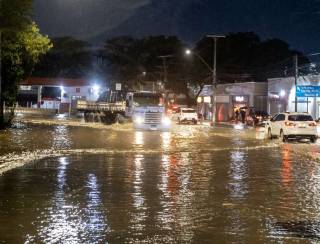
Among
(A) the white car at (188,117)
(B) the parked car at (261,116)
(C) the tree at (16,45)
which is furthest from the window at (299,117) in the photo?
(A) the white car at (188,117)

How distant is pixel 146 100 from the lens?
162ft

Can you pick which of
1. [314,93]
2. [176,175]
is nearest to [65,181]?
[176,175]

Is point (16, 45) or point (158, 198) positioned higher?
point (16, 45)

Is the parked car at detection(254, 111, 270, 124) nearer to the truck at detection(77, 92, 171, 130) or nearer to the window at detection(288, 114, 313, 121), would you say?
the truck at detection(77, 92, 171, 130)

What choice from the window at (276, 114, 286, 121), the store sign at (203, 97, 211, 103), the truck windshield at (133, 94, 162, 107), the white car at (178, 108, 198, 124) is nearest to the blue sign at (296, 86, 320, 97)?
the truck windshield at (133, 94, 162, 107)

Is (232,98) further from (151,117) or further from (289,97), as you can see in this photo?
(151,117)

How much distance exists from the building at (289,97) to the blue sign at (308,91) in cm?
247

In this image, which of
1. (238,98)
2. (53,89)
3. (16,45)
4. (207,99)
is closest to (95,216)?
(16,45)

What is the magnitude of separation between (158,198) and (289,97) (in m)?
50.8

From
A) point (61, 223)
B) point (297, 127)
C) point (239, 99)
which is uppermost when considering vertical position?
point (239, 99)

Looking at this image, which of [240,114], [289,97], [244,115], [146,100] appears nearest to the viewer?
[146,100]

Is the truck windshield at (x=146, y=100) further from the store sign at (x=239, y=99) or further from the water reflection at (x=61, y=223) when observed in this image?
the water reflection at (x=61, y=223)

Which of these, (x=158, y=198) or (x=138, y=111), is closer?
(x=158, y=198)

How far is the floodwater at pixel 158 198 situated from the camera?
33.5 ft
